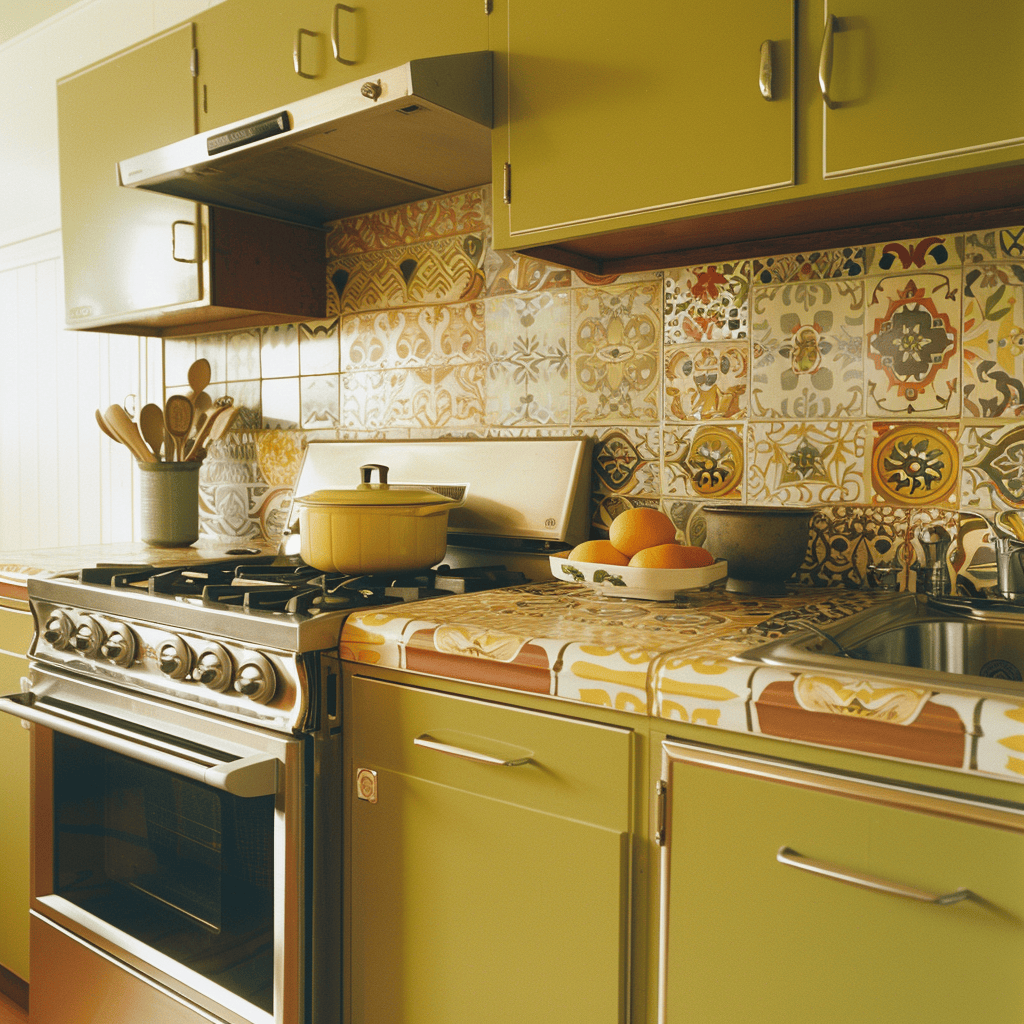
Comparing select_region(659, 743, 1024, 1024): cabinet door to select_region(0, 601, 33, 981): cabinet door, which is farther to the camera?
select_region(0, 601, 33, 981): cabinet door

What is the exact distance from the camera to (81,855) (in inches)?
65.1

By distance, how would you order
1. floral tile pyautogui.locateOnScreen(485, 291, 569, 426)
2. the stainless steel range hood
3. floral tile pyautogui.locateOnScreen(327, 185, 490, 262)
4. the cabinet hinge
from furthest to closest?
floral tile pyautogui.locateOnScreen(327, 185, 490, 262)
floral tile pyautogui.locateOnScreen(485, 291, 569, 426)
the stainless steel range hood
the cabinet hinge

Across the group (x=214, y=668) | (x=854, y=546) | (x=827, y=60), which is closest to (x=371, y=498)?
(x=214, y=668)

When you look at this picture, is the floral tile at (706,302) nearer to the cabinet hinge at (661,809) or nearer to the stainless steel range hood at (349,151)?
the stainless steel range hood at (349,151)

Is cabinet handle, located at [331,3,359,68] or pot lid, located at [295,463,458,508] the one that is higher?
cabinet handle, located at [331,3,359,68]

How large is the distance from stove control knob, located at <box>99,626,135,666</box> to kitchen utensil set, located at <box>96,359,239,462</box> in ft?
2.78

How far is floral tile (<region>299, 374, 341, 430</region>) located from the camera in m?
2.23

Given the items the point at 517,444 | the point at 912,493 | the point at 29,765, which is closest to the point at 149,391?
the point at 29,765

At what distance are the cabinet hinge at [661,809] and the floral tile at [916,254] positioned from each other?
928 millimetres

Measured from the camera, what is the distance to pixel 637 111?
1.32 metres

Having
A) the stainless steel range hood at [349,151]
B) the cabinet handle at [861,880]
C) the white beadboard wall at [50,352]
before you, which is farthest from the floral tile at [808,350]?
the white beadboard wall at [50,352]

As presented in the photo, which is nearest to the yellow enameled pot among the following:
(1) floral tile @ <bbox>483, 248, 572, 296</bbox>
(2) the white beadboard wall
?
(1) floral tile @ <bbox>483, 248, 572, 296</bbox>

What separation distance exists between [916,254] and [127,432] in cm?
185

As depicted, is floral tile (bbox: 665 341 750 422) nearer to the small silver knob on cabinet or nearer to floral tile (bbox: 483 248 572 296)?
floral tile (bbox: 483 248 572 296)
